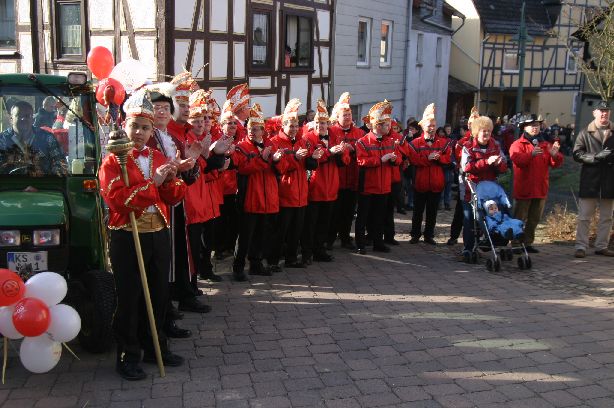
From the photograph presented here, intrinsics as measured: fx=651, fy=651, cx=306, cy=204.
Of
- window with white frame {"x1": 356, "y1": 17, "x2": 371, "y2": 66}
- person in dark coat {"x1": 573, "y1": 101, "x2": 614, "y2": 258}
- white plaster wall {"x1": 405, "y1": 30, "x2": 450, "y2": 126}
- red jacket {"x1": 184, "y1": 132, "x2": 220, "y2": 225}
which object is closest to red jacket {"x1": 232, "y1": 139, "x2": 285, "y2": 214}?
red jacket {"x1": 184, "y1": 132, "x2": 220, "y2": 225}

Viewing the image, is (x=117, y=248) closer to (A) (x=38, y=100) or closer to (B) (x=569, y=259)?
(A) (x=38, y=100)

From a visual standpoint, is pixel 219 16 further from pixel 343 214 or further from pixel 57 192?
pixel 57 192

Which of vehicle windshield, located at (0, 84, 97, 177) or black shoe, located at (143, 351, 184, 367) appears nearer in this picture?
black shoe, located at (143, 351, 184, 367)

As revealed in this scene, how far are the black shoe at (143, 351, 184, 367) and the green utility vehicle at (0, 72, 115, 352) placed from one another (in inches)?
15.9

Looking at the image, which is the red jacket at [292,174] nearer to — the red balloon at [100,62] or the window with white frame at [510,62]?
the red balloon at [100,62]

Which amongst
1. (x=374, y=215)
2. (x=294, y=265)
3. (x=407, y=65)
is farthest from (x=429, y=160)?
(x=407, y=65)

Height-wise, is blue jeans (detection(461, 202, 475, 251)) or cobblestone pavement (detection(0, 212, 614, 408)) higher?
blue jeans (detection(461, 202, 475, 251))

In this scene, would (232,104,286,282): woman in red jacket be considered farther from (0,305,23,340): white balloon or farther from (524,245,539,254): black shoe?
(524,245,539,254): black shoe

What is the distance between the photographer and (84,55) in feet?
47.7

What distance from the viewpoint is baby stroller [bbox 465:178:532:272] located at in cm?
888

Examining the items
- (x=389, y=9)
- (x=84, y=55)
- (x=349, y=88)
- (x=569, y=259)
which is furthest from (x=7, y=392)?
(x=389, y=9)

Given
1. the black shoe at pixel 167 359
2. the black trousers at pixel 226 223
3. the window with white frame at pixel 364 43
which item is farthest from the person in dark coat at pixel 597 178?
the window with white frame at pixel 364 43

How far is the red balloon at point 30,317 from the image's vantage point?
15.3 feet

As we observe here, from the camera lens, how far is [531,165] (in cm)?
970
